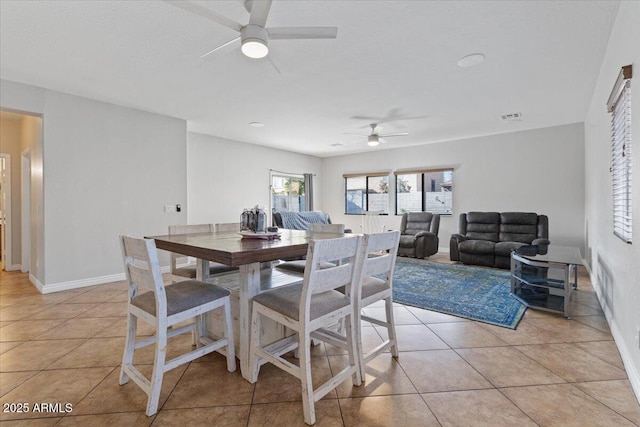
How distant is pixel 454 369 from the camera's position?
76.5 inches

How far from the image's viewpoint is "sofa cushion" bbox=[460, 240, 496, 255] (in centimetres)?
490

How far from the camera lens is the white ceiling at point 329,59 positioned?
7.14 feet

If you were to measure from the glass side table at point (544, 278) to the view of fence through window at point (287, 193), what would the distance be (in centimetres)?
522

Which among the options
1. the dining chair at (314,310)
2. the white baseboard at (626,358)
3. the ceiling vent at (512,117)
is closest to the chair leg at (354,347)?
the dining chair at (314,310)

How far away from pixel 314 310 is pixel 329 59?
2379 mm

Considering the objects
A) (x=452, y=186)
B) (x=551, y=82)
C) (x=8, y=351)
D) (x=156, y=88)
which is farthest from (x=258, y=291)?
(x=452, y=186)

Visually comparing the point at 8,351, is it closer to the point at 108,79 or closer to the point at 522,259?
the point at 108,79

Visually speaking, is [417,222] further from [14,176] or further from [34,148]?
[14,176]

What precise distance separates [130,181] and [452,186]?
6102mm

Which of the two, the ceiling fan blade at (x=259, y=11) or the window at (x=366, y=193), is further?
the window at (x=366, y=193)

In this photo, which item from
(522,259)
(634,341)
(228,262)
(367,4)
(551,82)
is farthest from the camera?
(551,82)

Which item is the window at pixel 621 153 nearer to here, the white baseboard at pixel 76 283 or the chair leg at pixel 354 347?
the chair leg at pixel 354 347

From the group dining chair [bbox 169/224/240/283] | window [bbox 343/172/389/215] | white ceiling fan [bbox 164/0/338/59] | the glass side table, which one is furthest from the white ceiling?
window [bbox 343/172/389/215]

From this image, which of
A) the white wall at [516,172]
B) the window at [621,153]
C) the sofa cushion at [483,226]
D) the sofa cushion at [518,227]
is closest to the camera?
the window at [621,153]
